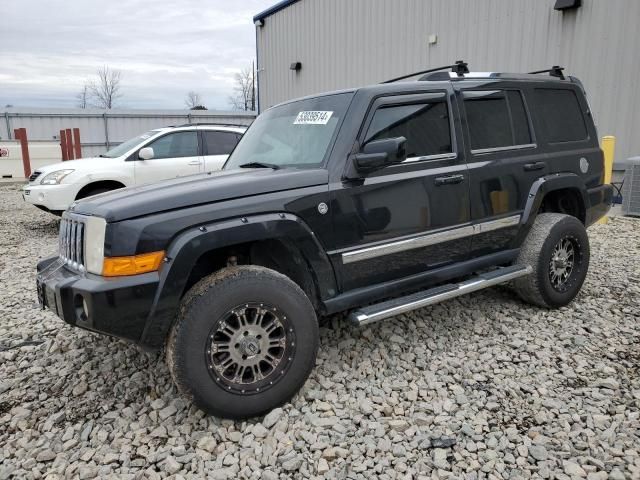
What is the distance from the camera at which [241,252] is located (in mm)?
3031

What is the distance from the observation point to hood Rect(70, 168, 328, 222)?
2.53 metres

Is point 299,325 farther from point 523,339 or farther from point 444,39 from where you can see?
point 444,39

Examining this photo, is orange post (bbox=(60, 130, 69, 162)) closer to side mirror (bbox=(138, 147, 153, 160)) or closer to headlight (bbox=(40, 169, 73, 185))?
headlight (bbox=(40, 169, 73, 185))

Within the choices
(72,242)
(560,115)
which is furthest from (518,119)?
(72,242)

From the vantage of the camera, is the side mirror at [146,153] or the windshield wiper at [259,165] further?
the side mirror at [146,153]

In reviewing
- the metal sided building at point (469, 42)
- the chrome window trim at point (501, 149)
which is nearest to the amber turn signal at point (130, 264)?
the chrome window trim at point (501, 149)

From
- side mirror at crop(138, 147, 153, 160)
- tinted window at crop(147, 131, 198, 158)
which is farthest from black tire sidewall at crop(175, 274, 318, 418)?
tinted window at crop(147, 131, 198, 158)

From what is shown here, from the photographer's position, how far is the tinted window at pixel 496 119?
3.62 metres

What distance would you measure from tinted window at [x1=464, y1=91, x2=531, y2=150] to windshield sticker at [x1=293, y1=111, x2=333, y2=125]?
1.10 meters

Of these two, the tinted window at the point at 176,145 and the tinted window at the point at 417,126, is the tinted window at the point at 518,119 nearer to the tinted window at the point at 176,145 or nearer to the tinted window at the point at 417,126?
the tinted window at the point at 417,126

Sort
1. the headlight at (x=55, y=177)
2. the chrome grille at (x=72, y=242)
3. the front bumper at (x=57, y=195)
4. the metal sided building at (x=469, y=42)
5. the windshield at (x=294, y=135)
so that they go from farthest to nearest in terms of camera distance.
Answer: the metal sided building at (x=469, y=42)
the headlight at (x=55, y=177)
the front bumper at (x=57, y=195)
the windshield at (x=294, y=135)
the chrome grille at (x=72, y=242)

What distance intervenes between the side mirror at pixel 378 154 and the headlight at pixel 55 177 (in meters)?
5.98

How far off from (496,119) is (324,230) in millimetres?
1842

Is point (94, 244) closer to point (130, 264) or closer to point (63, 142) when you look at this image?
point (130, 264)
